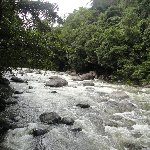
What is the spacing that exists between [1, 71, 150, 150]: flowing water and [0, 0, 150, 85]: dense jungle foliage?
5.86 ft

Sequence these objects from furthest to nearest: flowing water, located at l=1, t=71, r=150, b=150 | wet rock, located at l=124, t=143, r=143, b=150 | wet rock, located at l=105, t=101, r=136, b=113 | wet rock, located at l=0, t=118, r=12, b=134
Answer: wet rock, located at l=105, t=101, r=136, b=113 → wet rock, located at l=0, t=118, r=12, b=134 → flowing water, located at l=1, t=71, r=150, b=150 → wet rock, located at l=124, t=143, r=143, b=150

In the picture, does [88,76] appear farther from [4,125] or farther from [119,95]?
[4,125]

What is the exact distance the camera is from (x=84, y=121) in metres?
12.0

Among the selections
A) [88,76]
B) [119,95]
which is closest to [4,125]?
[119,95]

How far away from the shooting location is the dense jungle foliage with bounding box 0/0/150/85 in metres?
10.3

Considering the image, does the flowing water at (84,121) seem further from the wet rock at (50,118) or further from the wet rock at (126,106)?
the wet rock at (50,118)

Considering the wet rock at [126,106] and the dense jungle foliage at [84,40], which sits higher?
the dense jungle foliage at [84,40]

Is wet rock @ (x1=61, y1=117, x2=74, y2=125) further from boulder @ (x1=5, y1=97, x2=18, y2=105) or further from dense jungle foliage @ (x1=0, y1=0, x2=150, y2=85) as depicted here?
boulder @ (x1=5, y1=97, x2=18, y2=105)

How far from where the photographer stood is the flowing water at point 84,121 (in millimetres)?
9516

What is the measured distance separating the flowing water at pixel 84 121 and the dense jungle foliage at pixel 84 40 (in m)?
1.79

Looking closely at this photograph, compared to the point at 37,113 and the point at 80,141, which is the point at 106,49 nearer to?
the point at 37,113

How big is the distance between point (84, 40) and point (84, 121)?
20318mm

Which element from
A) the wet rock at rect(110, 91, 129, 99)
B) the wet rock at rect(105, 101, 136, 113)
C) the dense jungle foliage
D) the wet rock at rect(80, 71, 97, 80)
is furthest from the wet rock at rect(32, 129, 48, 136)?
the wet rock at rect(80, 71, 97, 80)

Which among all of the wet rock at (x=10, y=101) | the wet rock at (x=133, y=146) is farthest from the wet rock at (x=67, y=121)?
the wet rock at (x=10, y=101)
